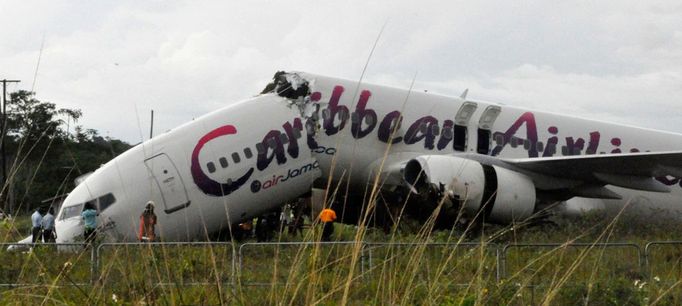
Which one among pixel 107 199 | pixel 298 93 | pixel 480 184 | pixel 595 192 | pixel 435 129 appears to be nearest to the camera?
pixel 107 199

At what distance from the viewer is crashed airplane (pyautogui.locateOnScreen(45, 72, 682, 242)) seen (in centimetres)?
1292

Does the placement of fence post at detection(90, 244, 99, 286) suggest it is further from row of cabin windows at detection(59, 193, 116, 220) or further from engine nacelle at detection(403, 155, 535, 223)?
engine nacelle at detection(403, 155, 535, 223)

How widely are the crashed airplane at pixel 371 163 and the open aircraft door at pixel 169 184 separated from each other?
16 mm

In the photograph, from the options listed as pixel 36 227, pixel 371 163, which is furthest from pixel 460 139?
pixel 36 227

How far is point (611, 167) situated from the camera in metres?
14.5

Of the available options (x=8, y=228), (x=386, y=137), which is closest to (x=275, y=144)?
(x=386, y=137)

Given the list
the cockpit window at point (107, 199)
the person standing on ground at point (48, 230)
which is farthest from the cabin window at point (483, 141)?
the person standing on ground at point (48, 230)

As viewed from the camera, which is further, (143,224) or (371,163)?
(371,163)

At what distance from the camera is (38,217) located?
14047 millimetres

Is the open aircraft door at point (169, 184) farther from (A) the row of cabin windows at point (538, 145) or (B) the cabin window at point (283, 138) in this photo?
(A) the row of cabin windows at point (538, 145)

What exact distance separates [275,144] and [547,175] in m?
4.80

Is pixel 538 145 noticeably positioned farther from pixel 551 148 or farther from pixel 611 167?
pixel 611 167

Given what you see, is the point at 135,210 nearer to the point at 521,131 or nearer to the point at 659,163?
the point at 521,131

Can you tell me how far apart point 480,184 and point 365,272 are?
9773 millimetres
